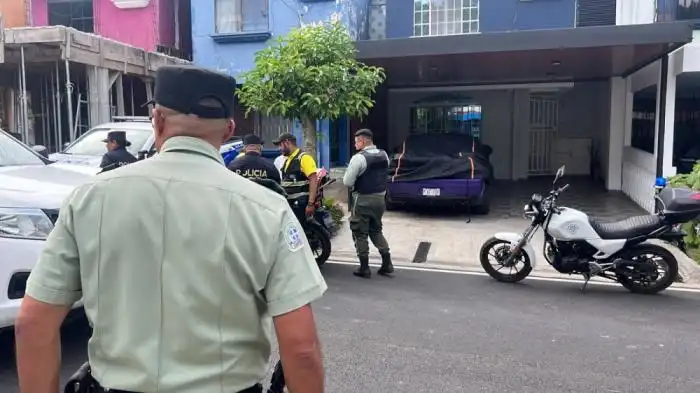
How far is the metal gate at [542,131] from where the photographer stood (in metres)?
18.5

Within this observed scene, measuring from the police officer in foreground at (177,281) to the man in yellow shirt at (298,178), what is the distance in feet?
18.6

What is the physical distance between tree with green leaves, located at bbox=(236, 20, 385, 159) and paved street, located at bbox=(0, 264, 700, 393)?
10.7 ft

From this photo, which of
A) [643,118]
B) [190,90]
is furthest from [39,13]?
[190,90]

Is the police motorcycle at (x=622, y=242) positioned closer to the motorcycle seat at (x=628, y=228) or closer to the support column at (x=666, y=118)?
the motorcycle seat at (x=628, y=228)

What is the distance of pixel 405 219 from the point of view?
1127 centimetres

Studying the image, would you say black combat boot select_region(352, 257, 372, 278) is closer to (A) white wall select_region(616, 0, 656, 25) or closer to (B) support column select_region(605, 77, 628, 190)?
(A) white wall select_region(616, 0, 656, 25)

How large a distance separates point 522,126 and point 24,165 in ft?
48.1

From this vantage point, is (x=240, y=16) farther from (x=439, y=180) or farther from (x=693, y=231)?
(x=693, y=231)

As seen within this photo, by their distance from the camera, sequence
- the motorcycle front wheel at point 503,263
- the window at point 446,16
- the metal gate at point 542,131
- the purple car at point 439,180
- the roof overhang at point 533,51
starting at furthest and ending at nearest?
the metal gate at point 542,131
the window at point 446,16
the purple car at point 439,180
the roof overhang at point 533,51
the motorcycle front wheel at point 503,263

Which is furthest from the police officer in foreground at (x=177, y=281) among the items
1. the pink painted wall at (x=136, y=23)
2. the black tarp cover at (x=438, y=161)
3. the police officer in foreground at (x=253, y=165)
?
the pink painted wall at (x=136, y=23)

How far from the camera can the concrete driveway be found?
27.9 ft

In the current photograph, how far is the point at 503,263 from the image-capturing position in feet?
23.6

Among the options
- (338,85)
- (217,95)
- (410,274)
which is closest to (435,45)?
(338,85)

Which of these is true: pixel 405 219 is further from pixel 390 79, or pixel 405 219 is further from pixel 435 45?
pixel 390 79
